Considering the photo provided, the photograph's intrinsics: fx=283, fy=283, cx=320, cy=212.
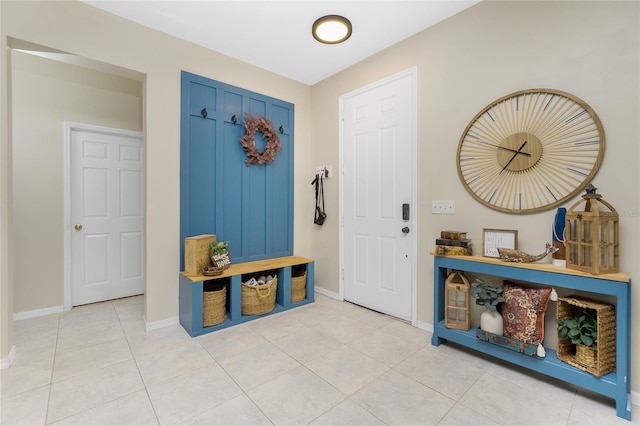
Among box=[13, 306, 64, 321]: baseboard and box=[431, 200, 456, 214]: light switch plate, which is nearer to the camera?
box=[431, 200, 456, 214]: light switch plate

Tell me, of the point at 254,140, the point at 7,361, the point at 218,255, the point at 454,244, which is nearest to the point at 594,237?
the point at 454,244

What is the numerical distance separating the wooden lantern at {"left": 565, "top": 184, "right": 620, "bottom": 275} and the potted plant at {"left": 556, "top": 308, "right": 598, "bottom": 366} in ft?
1.03

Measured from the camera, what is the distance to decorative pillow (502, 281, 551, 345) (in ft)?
6.10

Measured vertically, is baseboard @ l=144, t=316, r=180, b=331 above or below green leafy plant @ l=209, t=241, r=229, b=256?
below

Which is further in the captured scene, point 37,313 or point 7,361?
point 37,313

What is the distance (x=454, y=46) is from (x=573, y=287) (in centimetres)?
206

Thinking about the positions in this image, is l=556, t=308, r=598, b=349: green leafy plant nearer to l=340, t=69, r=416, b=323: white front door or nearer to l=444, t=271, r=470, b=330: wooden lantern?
l=444, t=271, r=470, b=330: wooden lantern

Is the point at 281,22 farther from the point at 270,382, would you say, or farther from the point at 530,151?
the point at 270,382

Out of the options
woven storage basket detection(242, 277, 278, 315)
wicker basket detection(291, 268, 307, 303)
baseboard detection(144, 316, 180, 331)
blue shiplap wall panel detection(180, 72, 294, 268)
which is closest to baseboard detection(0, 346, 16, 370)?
baseboard detection(144, 316, 180, 331)

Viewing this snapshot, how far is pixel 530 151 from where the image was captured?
2.04m

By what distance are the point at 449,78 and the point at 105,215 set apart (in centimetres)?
401

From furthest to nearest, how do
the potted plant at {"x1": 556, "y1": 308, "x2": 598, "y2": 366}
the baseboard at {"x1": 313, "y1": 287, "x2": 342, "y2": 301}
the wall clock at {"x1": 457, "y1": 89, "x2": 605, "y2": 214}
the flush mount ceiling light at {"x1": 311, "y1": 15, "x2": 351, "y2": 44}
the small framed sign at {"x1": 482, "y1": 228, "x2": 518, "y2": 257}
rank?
the baseboard at {"x1": 313, "y1": 287, "x2": 342, "y2": 301} < the flush mount ceiling light at {"x1": 311, "y1": 15, "x2": 351, "y2": 44} < the small framed sign at {"x1": 482, "y1": 228, "x2": 518, "y2": 257} < the wall clock at {"x1": 457, "y1": 89, "x2": 605, "y2": 214} < the potted plant at {"x1": 556, "y1": 308, "x2": 598, "y2": 366}

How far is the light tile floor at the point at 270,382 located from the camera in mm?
1559

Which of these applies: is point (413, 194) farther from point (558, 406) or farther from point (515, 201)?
point (558, 406)
